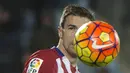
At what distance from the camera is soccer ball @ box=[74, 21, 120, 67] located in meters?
3.47

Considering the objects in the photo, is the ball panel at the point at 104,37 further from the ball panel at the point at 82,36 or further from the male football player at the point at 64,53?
the male football player at the point at 64,53

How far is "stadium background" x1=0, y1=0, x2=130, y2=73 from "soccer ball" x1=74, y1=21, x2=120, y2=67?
3346 millimetres

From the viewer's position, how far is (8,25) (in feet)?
24.6

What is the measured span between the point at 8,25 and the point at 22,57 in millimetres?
620

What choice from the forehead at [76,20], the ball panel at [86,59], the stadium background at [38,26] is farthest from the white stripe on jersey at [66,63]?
the stadium background at [38,26]

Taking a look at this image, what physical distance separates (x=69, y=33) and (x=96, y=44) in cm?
55

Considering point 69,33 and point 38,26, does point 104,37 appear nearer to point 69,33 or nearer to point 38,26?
point 69,33

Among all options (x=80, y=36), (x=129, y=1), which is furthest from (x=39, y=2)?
(x=80, y=36)

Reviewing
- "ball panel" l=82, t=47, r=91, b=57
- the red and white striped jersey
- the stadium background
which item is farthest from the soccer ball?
the stadium background

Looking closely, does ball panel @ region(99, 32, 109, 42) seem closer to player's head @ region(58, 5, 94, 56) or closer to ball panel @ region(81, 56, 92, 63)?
ball panel @ region(81, 56, 92, 63)

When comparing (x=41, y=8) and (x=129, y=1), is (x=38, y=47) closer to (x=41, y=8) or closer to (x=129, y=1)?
(x=41, y=8)

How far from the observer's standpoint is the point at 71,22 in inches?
157

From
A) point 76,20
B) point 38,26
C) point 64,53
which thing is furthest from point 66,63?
point 38,26

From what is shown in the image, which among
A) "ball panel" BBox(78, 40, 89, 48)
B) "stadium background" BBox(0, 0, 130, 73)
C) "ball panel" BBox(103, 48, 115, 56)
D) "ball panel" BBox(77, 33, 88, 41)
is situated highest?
"ball panel" BBox(77, 33, 88, 41)
